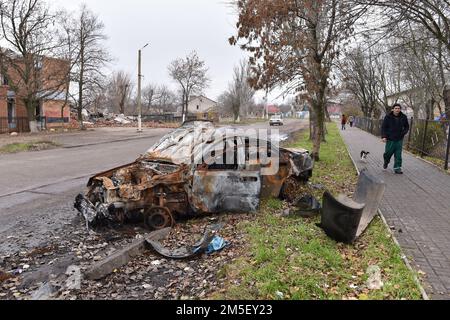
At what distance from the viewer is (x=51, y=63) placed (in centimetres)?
2656

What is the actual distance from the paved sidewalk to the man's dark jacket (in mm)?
1055

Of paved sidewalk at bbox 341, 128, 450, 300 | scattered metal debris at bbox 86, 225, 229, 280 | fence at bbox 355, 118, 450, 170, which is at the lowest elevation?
scattered metal debris at bbox 86, 225, 229, 280

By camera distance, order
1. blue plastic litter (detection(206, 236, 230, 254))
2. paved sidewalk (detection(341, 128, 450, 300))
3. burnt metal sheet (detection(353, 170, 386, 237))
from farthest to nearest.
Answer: burnt metal sheet (detection(353, 170, 386, 237))
blue plastic litter (detection(206, 236, 230, 254))
paved sidewalk (detection(341, 128, 450, 300))

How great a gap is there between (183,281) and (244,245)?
111 cm

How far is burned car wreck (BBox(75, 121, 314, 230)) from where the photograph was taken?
5531mm

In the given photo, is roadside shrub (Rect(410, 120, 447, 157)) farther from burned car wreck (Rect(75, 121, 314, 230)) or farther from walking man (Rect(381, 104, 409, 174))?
burned car wreck (Rect(75, 121, 314, 230))

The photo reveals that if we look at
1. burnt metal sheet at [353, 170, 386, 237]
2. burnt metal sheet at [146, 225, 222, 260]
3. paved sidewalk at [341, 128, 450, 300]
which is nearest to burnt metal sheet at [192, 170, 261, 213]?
burnt metal sheet at [146, 225, 222, 260]

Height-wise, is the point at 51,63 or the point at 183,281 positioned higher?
the point at 51,63

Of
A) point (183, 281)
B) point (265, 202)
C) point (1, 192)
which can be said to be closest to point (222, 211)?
point (265, 202)

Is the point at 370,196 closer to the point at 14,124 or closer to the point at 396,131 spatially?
the point at 396,131

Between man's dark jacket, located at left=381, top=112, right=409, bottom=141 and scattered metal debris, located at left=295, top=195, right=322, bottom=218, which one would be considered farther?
man's dark jacket, located at left=381, top=112, right=409, bottom=141

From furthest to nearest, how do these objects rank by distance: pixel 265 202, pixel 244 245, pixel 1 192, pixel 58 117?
pixel 58 117 < pixel 1 192 < pixel 265 202 < pixel 244 245
